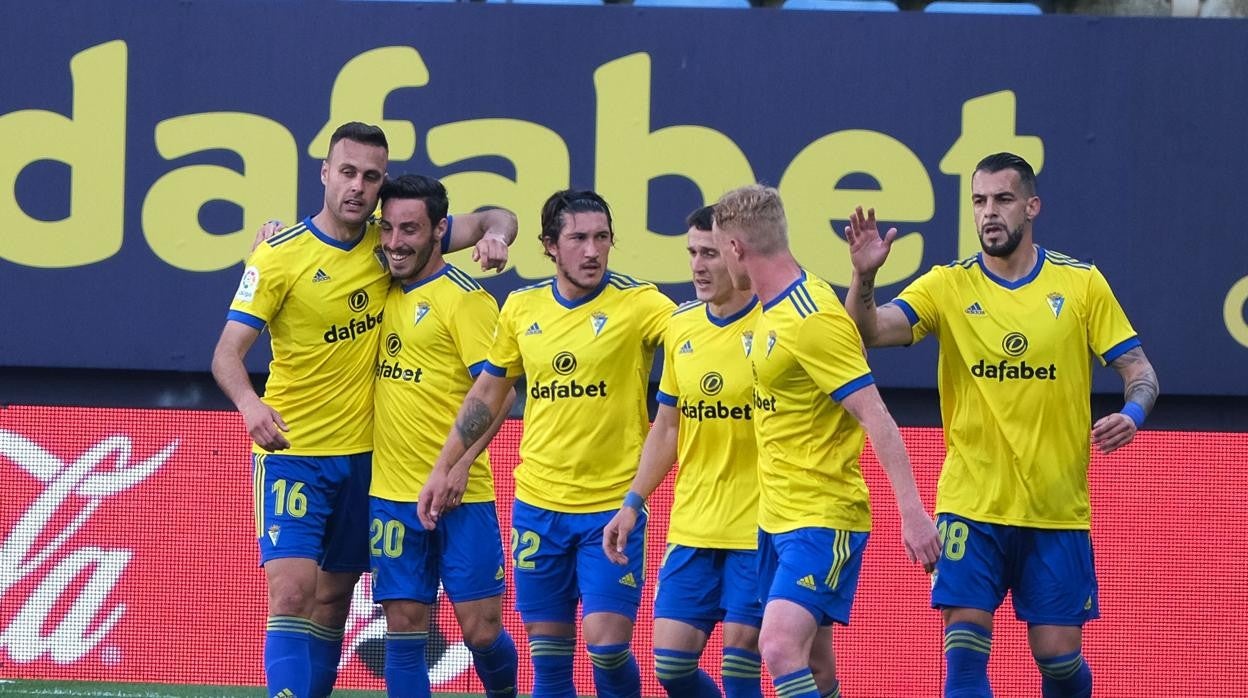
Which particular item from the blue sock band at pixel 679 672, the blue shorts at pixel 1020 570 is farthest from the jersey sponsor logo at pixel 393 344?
the blue shorts at pixel 1020 570

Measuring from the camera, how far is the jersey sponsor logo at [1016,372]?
6.60 meters

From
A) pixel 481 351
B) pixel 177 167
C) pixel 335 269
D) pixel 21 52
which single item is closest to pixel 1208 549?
pixel 481 351

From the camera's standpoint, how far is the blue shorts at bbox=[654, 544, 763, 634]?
21.6 ft

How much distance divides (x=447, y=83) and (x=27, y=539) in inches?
121

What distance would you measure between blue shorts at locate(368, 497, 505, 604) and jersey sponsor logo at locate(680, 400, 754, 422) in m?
1.03

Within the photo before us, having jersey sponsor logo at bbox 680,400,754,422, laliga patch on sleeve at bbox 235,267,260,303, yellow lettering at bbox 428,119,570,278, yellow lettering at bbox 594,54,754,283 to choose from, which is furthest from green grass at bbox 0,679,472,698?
jersey sponsor logo at bbox 680,400,754,422

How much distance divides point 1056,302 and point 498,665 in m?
2.59

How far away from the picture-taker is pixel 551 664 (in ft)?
22.8

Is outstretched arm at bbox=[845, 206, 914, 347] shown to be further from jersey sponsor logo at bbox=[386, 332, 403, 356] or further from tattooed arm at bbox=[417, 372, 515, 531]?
jersey sponsor logo at bbox=[386, 332, 403, 356]

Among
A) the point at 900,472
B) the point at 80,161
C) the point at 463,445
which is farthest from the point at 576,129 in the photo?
the point at 900,472

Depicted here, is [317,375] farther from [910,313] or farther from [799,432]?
[910,313]

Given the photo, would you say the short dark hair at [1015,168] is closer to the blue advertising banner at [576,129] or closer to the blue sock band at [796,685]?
the blue sock band at [796,685]

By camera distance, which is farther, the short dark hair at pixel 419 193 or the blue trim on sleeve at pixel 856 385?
the short dark hair at pixel 419 193

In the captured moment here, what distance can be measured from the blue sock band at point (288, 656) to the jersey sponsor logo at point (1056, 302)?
9.97 ft
